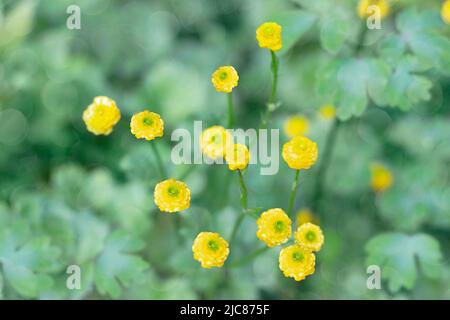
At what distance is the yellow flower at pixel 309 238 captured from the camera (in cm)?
144

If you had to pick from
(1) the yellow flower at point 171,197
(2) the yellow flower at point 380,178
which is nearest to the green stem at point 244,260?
(1) the yellow flower at point 171,197

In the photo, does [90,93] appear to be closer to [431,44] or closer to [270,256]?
[270,256]

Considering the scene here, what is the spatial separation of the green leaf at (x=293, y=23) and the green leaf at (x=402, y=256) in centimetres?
65

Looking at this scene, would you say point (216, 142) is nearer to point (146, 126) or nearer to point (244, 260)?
point (146, 126)

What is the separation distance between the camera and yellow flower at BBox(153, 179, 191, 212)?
143 cm

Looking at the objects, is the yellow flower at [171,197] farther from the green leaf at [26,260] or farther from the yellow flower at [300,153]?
the green leaf at [26,260]

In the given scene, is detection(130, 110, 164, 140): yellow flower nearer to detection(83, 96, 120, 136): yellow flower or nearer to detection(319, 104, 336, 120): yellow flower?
detection(83, 96, 120, 136): yellow flower

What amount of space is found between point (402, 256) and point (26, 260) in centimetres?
107

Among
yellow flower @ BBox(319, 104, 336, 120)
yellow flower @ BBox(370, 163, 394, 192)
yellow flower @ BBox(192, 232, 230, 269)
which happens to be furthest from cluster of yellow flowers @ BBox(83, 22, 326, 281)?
yellow flower @ BBox(370, 163, 394, 192)

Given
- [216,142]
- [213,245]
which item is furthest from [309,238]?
[216,142]

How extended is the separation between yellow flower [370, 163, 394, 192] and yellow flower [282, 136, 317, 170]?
0.83 m

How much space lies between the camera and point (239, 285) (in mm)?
1844

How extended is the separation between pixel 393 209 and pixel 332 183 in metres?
0.25

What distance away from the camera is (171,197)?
143 centimetres
